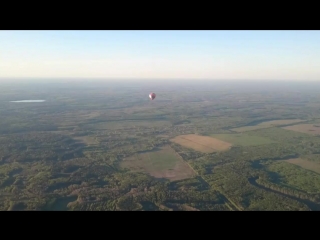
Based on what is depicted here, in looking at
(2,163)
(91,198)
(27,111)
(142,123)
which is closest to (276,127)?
(142,123)

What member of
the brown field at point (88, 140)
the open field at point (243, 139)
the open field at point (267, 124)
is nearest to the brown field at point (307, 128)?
the open field at point (267, 124)

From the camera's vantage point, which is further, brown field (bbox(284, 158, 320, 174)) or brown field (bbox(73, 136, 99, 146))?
brown field (bbox(73, 136, 99, 146))

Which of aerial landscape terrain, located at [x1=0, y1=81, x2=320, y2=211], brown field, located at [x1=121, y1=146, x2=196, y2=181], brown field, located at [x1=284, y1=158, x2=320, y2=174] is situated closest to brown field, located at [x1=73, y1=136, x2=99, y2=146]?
aerial landscape terrain, located at [x1=0, y1=81, x2=320, y2=211]

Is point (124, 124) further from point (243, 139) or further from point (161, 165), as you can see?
point (161, 165)

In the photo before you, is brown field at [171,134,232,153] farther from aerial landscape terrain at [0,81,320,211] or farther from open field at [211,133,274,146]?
open field at [211,133,274,146]
